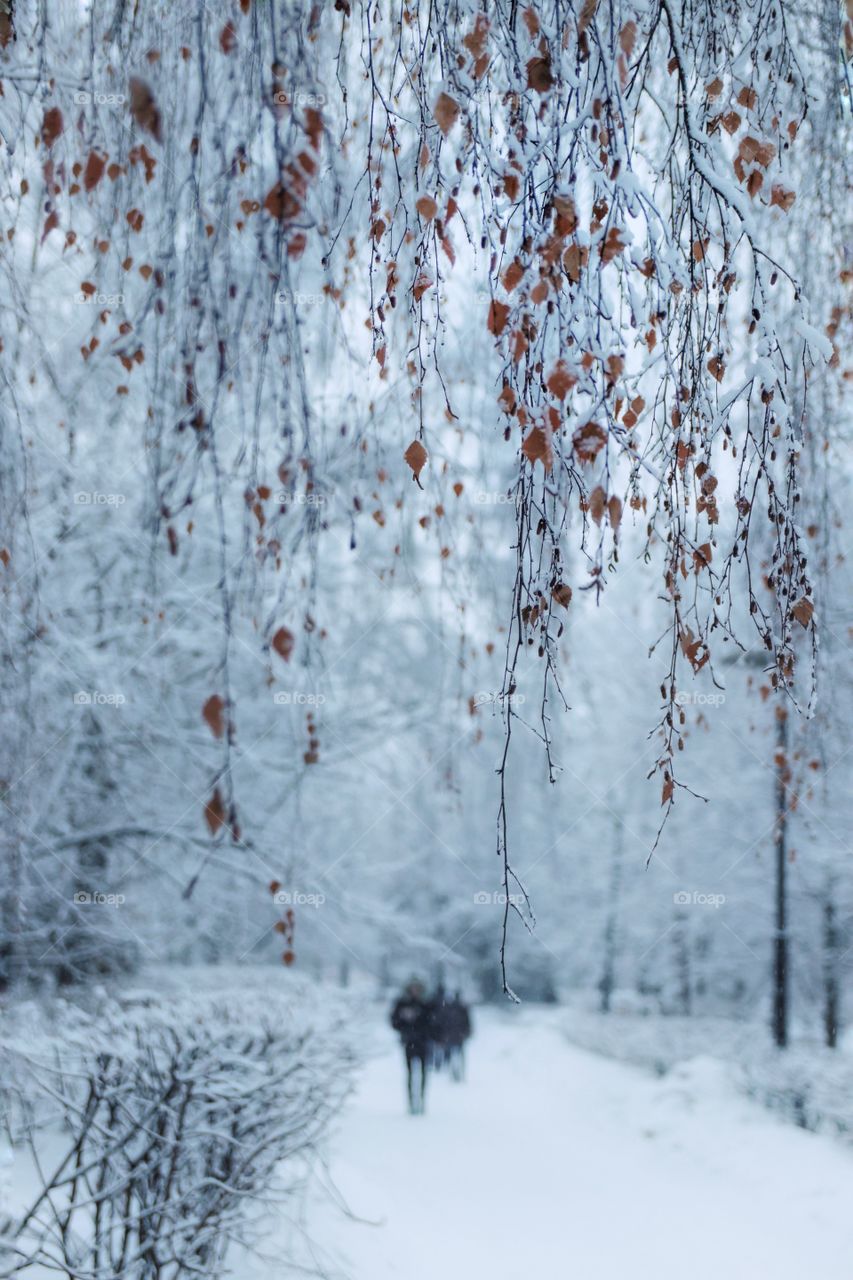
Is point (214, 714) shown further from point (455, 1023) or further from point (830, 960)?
point (455, 1023)

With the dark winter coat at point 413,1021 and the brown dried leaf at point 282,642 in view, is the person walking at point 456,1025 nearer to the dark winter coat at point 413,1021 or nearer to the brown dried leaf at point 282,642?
the dark winter coat at point 413,1021

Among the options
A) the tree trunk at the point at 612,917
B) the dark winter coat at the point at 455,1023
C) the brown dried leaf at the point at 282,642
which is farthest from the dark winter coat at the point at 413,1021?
the brown dried leaf at the point at 282,642

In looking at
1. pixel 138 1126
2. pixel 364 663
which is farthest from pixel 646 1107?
pixel 138 1126

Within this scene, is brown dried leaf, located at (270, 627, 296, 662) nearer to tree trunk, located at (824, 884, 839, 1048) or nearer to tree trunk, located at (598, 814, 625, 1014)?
tree trunk, located at (824, 884, 839, 1048)

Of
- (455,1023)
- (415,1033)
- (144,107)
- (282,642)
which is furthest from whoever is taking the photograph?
(455,1023)

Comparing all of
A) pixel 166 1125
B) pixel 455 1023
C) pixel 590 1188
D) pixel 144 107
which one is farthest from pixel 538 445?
pixel 455 1023

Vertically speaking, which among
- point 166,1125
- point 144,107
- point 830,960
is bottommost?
point 830,960

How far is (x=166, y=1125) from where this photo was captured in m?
2.69

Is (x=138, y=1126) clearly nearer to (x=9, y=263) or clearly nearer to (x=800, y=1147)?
(x=9, y=263)

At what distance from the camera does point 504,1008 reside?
559 inches

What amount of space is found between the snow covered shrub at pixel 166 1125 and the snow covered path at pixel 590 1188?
56cm

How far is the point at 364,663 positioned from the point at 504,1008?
9.05 metres

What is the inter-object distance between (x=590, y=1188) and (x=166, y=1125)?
11.0 feet

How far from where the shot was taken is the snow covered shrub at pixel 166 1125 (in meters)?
2.52
